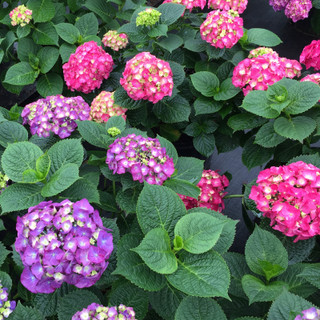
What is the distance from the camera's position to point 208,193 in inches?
57.4

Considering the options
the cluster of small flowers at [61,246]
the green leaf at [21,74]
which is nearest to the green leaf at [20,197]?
the cluster of small flowers at [61,246]

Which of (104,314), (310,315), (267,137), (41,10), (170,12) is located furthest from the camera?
(41,10)

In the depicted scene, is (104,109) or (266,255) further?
(104,109)

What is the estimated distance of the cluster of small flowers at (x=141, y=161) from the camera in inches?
41.2

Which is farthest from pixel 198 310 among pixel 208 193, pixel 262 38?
pixel 262 38

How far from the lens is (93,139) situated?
47.6 inches

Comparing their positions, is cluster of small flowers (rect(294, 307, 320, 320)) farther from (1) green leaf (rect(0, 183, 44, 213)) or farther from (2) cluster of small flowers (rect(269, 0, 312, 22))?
(2) cluster of small flowers (rect(269, 0, 312, 22))

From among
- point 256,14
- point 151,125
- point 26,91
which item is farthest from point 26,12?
point 256,14

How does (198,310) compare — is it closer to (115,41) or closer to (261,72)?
(261,72)

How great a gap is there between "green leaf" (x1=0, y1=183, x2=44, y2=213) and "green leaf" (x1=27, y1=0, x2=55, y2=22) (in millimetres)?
1203

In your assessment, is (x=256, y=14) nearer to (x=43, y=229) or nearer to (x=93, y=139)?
(x=93, y=139)

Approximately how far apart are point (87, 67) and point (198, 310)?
1.15 metres

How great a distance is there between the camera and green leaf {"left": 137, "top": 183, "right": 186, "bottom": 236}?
0.91 m

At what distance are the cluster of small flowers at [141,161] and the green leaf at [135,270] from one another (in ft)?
0.68
